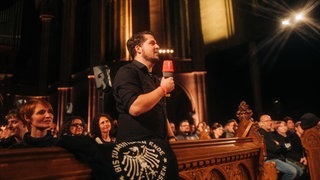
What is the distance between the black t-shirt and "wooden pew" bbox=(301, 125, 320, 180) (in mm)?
3793

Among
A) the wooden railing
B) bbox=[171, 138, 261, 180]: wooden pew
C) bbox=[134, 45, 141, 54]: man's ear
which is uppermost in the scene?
bbox=[134, 45, 141, 54]: man's ear

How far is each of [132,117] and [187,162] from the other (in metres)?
0.54

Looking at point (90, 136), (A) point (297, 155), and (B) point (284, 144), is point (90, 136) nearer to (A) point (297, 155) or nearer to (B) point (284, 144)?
(B) point (284, 144)

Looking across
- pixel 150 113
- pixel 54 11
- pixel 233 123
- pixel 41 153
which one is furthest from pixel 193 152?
pixel 54 11

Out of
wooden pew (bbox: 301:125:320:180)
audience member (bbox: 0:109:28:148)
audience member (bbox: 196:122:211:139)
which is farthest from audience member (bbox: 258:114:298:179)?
audience member (bbox: 0:109:28:148)

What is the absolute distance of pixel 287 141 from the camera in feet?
17.2

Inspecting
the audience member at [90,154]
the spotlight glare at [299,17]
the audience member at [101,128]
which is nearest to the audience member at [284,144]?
the audience member at [101,128]

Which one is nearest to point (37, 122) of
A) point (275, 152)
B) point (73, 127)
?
point (73, 127)

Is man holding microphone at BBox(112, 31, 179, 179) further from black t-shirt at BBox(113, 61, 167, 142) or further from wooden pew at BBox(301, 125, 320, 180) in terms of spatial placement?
wooden pew at BBox(301, 125, 320, 180)

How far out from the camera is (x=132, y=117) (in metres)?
1.60

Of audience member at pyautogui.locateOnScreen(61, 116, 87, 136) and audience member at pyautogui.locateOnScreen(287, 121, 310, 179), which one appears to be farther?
audience member at pyautogui.locateOnScreen(287, 121, 310, 179)

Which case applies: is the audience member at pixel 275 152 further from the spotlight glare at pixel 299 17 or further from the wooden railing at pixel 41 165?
the spotlight glare at pixel 299 17

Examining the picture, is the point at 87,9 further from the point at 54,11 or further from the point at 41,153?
the point at 41,153

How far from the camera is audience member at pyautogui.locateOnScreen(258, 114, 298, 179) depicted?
4.52 meters
